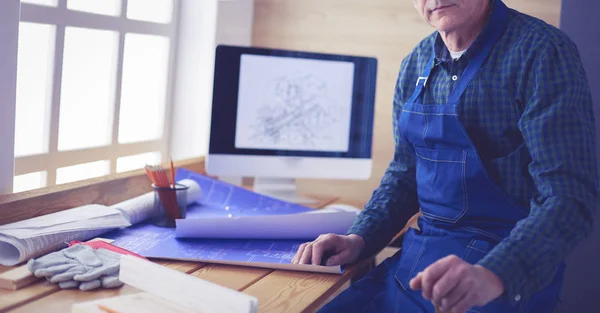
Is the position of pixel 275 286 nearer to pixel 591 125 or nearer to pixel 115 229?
pixel 115 229

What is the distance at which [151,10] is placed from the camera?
2695 mm

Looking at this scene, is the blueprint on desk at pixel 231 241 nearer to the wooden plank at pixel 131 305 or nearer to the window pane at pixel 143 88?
the wooden plank at pixel 131 305

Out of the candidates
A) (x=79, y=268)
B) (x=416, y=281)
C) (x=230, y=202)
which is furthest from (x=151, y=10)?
(x=416, y=281)

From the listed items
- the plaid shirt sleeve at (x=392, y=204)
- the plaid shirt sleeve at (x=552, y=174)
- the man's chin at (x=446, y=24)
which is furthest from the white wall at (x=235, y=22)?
the plaid shirt sleeve at (x=552, y=174)

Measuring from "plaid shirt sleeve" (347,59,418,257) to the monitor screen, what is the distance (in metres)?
0.61

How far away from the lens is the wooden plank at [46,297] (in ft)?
4.11

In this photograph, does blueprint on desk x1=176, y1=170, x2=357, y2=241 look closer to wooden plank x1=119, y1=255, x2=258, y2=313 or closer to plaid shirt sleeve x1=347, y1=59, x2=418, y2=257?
plaid shirt sleeve x1=347, y1=59, x2=418, y2=257

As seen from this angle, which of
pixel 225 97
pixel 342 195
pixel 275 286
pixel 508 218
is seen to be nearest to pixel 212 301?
pixel 275 286

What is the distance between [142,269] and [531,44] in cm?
89

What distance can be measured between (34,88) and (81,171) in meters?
0.40

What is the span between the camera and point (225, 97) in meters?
2.31

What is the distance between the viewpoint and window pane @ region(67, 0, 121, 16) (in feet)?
7.27

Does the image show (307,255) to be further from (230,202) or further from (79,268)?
(230,202)

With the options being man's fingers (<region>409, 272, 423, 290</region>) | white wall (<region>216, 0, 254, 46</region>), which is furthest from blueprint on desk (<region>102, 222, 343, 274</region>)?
white wall (<region>216, 0, 254, 46</region>)
